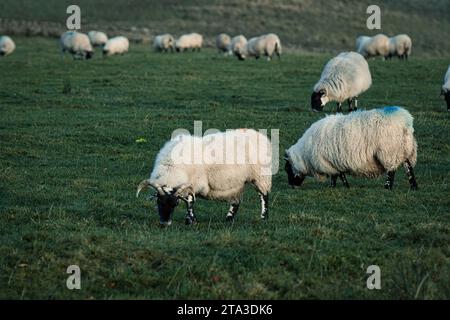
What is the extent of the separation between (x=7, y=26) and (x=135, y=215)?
49733 mm

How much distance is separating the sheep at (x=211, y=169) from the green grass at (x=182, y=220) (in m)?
0.38

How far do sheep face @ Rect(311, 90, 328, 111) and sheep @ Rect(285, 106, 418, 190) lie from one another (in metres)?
7.24

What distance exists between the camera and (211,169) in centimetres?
1045

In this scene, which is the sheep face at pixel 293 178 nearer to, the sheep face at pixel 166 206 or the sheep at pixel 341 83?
the sheep face at pixel 166 206

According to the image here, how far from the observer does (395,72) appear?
97.8 ft

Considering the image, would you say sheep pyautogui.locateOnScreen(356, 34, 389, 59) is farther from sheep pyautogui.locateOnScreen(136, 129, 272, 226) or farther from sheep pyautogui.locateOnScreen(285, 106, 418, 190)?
sheep pyautogui.locateOnScreen(136, 129, 272, 226)

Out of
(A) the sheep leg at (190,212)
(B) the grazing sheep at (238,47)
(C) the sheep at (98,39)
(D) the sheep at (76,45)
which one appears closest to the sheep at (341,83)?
(A) the sheep leg at (190,212)

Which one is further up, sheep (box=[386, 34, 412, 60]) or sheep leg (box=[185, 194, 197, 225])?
sheep (box=[386, 34, 412, 60])

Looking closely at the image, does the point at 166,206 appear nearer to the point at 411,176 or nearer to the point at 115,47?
the point at 411,176

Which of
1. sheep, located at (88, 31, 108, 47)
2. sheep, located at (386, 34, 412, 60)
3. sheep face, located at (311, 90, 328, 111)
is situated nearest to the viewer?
sheep face, located at (311, 90, 328, 111)

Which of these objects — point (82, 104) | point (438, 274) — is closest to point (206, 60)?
point (82, 104)

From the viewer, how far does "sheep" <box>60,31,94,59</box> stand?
39844 millimetres

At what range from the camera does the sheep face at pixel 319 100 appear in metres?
20.1

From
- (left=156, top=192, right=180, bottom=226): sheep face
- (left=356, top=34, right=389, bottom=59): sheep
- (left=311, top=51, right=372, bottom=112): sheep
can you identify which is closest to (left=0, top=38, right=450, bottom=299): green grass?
(left=156, top=192, right=180, bottom=226): sheep face
